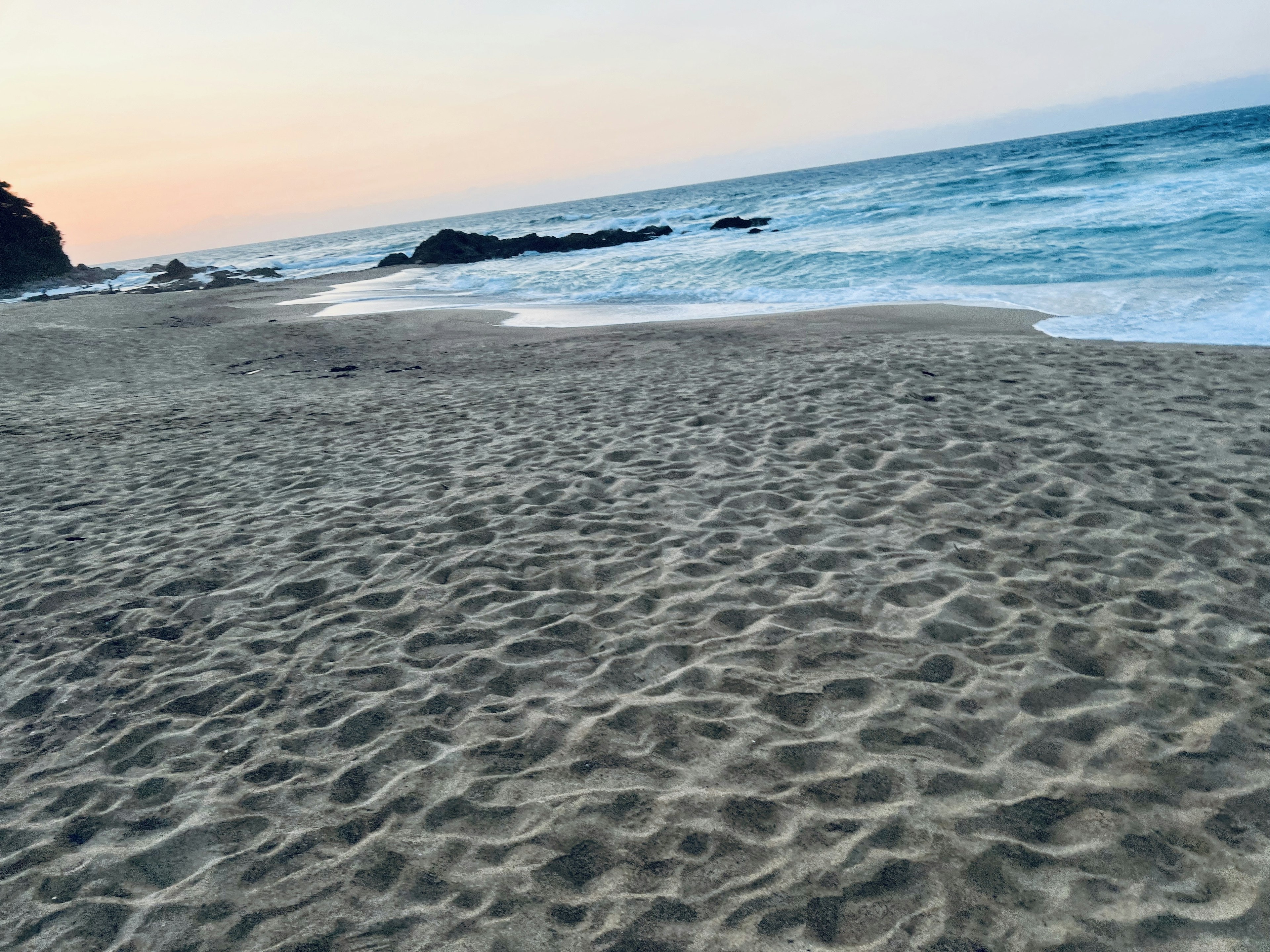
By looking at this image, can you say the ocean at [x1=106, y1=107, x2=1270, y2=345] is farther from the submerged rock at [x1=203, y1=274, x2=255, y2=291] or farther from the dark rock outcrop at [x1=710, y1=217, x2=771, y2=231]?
the submerged rock at [x1=203, y1=274, x2=255, y2=291]

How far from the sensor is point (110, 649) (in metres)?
4.39

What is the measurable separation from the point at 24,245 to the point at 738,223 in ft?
135

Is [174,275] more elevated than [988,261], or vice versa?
[174,275]

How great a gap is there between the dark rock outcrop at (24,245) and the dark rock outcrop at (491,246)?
70.4 feet

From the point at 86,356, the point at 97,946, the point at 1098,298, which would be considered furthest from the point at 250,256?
the point at 97,946

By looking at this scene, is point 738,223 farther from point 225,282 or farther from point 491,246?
point 225,282

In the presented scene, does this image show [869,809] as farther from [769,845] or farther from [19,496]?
[19,496]

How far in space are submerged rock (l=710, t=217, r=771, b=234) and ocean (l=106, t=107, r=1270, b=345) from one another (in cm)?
149

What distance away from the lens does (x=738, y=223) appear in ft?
145

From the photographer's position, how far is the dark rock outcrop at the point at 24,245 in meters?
41.5

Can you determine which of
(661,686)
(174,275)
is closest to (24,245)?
(174,275)

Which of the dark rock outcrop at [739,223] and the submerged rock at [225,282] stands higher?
the submerged rock at [225,282]

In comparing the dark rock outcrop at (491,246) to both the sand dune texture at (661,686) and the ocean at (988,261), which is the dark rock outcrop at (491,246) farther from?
the sand dune texture at (661,686)

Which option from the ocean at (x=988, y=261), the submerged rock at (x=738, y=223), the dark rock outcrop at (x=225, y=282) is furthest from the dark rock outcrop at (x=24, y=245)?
the submerged rock at (x=738, y=223)
